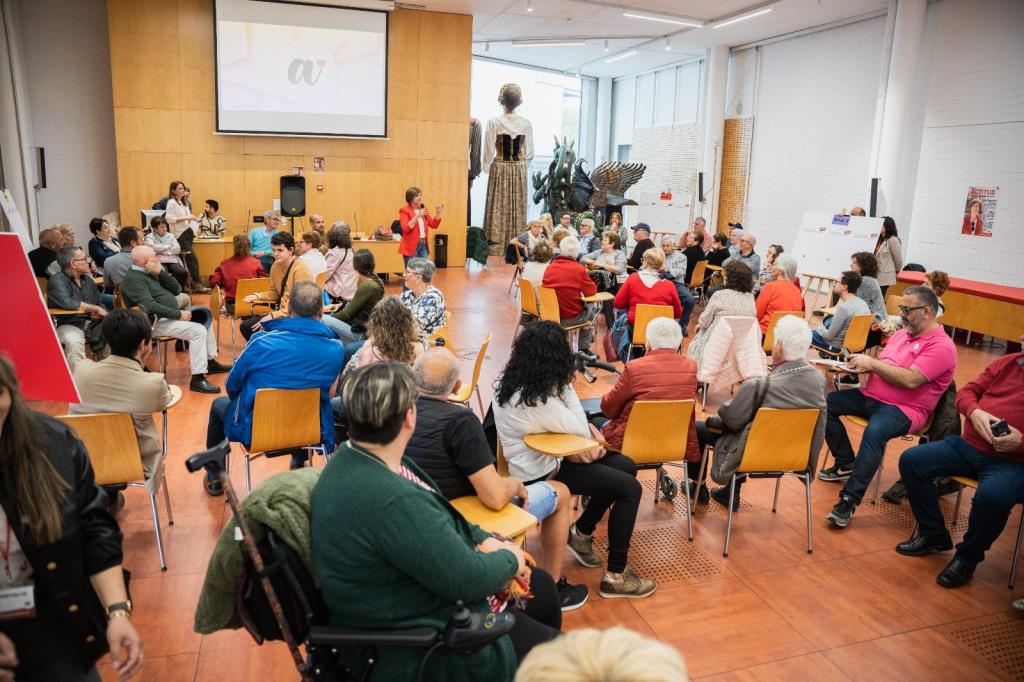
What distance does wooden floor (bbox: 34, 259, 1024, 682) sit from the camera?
9.50 ft

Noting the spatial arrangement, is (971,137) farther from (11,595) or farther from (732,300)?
(11,595)

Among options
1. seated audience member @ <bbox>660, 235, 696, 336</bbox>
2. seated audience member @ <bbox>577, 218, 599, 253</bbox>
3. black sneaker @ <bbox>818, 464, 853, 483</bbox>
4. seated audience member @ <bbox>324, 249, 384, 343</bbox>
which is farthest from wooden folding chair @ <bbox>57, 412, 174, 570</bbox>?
seated audience member @ <bbox>577, 218, 599, 253</bbox>

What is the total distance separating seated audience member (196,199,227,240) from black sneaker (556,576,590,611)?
883 cm

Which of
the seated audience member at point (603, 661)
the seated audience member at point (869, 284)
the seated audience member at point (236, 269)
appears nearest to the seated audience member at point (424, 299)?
the seated audience member at point (236, 269)

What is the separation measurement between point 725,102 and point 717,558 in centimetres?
1280

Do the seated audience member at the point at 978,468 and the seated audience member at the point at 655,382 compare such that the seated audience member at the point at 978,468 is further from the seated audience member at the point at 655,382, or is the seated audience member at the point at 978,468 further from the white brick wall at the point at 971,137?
the white brick wall at the point at 971,137

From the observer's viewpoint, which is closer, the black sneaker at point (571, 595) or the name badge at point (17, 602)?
the name badge at point (17, 602)

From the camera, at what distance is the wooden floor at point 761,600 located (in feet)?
9.50

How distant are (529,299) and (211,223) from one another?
5682mm

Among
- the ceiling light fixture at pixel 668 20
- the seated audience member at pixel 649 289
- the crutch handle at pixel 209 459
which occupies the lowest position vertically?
the seated audience member at pixel 649 289

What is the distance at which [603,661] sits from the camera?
0.94 m

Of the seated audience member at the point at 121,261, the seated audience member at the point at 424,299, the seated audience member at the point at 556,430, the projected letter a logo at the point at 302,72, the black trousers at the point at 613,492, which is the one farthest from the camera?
the projected letter a logo at the point at 302,72

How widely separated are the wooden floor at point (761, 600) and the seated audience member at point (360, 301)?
150 cm

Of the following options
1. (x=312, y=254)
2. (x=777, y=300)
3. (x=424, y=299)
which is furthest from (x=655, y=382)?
(x=312, y=254)
